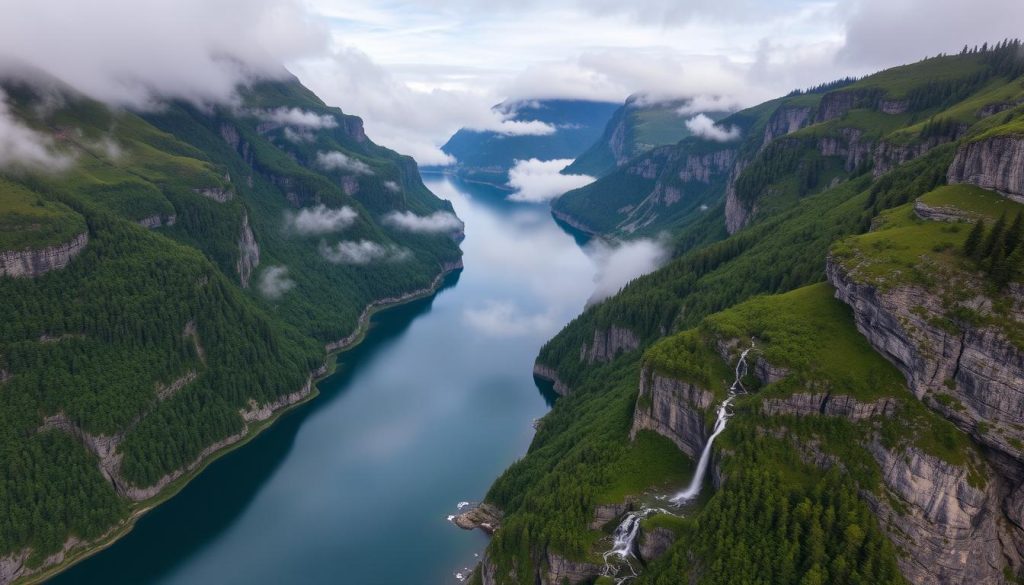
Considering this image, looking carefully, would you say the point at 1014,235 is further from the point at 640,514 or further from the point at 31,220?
the point at 31,220

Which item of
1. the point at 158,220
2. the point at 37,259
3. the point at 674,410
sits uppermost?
the point at 37,259

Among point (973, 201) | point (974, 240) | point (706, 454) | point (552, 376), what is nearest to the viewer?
point (974, 240)

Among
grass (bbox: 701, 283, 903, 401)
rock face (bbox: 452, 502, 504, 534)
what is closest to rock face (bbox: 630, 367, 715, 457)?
grass (bbox: 701, 283, 903, 401)

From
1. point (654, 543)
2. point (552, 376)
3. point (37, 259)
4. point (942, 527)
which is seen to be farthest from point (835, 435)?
point (37, 259)

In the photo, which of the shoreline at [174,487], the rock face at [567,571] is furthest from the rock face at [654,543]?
the shoreline at [174,487]

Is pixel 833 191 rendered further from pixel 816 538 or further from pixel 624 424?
pixel 816 538

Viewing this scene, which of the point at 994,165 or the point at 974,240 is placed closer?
the point at 974,240
